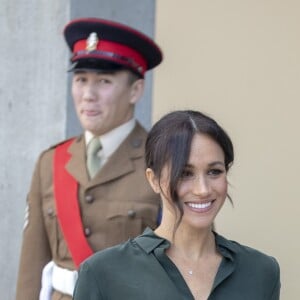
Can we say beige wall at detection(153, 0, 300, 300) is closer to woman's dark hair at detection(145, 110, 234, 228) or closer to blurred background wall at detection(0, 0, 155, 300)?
blurred background wall at detection(0, 0, 155, 300)

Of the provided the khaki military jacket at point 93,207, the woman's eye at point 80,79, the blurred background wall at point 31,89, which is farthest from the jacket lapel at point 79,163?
the blurred background wall at point 31,89

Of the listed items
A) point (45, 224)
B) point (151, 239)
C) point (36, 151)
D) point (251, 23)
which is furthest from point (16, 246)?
point (151, 239)

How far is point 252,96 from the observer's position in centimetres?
402

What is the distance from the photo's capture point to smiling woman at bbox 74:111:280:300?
2.37m

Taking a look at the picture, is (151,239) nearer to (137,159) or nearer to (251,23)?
(137,159)

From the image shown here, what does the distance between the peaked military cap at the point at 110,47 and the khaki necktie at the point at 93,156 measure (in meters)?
0.27

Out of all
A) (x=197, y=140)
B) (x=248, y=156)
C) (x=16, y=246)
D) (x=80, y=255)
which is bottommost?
(x=16, y=246)

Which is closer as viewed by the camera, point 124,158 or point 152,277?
point 152,277

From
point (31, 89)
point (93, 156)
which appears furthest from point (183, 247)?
point (31, 89)

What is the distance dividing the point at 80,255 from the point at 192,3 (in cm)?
122

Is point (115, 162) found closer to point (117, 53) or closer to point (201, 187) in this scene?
point (117, 53)

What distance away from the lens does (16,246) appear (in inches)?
195

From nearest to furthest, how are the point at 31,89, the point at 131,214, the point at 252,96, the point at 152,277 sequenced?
the point at 152,277, the point at 131,214, the point at 252,96, the point at 31,89

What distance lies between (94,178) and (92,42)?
1.60 ft
